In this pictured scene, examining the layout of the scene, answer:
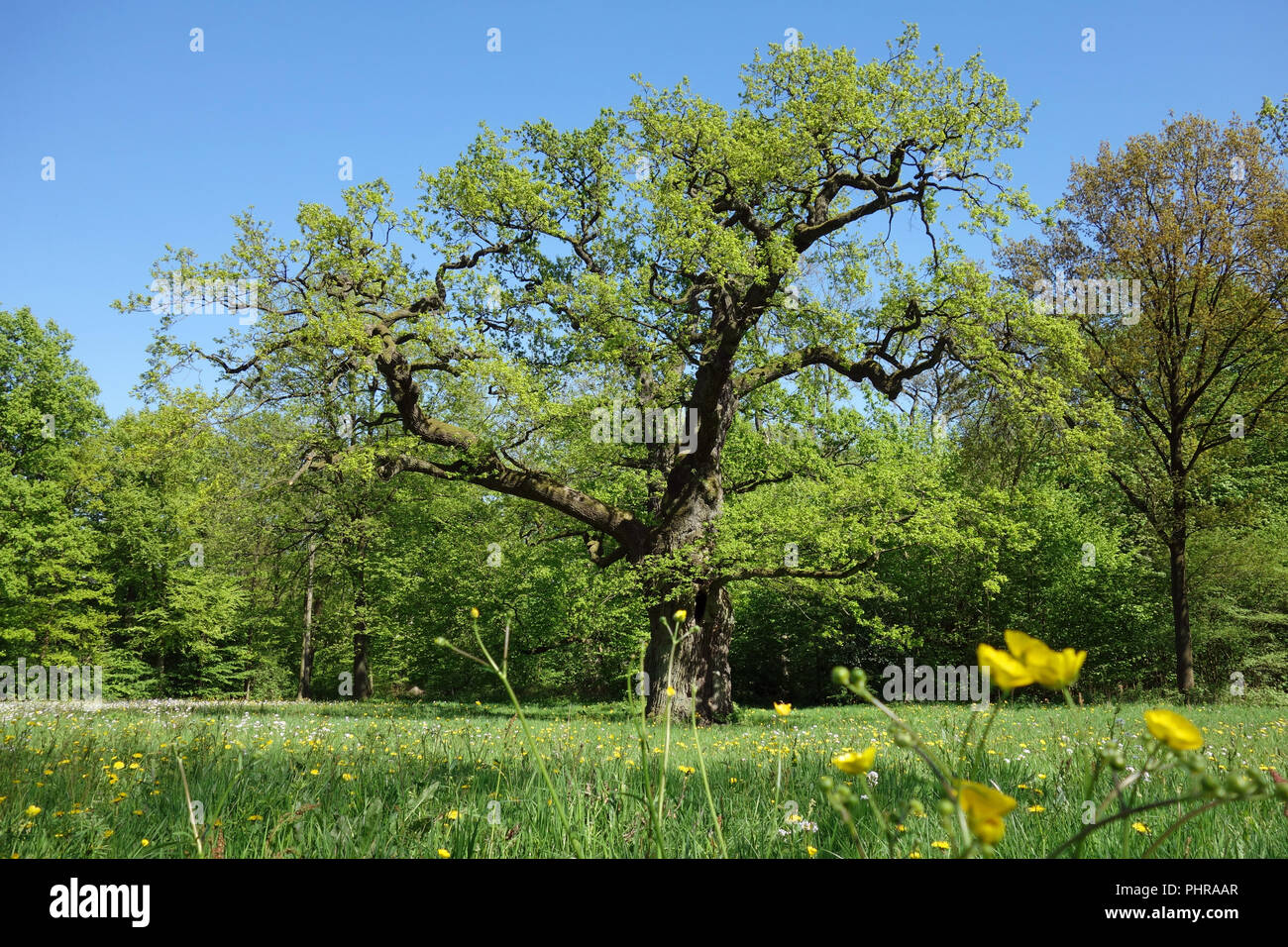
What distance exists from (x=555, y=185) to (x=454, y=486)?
46.8ft

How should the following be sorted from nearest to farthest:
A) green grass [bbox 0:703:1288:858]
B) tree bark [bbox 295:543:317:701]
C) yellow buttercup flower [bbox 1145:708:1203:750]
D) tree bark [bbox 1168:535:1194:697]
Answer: yellow buttercup flower [bbox 1145:708:1203:750] < green grass [bbox 0:703:1288:858] < tree bark [bbox 1168:535:1194:697] < tree bark [bbox 295:543:317:701]

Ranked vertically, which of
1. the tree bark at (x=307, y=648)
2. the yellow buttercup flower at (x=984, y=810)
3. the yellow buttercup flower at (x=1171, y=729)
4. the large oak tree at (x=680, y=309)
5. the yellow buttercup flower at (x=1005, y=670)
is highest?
the large oak tree at (x=680, y=309)

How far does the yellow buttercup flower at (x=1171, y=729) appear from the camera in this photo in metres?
0.62

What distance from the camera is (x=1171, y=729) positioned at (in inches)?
25.7

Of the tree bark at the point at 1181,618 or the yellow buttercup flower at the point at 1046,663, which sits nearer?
the yellow buttercup flower at the point at 1046,663

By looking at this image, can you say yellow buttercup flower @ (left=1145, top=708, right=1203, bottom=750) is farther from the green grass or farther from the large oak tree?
the large oak tree

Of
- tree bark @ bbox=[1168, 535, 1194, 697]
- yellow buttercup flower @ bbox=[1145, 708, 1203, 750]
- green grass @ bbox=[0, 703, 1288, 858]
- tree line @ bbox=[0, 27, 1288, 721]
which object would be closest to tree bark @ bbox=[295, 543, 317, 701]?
tree line @ bbox=[0, 27, 1288, 721]

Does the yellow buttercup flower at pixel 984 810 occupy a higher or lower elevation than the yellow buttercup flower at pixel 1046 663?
lower

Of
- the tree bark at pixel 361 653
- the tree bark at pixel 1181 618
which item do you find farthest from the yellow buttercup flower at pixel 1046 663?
the tree bark at pixel 361 653

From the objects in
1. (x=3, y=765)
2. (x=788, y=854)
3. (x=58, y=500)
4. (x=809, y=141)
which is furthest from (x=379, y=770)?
(x=58, y=500)

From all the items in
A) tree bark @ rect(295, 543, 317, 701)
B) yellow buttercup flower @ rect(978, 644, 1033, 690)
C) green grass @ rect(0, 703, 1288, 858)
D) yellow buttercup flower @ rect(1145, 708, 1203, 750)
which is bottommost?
tree bark @ rect(295, 543, 317, 701)

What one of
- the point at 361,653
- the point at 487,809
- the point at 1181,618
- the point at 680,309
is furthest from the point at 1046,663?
the point at 361,653

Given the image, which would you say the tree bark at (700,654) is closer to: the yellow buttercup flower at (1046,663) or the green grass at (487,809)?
the green grass at (487,809)

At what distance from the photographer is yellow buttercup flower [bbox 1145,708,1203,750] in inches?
24.2
